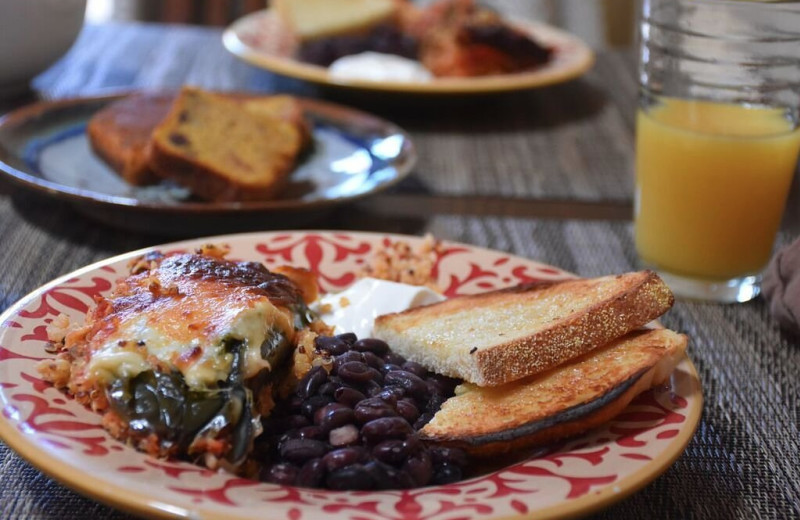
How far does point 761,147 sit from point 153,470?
1386 mm

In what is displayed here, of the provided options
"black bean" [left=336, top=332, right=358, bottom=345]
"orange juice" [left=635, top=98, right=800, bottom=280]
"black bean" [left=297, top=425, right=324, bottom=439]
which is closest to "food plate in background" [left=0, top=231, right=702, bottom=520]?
"black bean" [left=297, top=425, right=324, bottom=439]

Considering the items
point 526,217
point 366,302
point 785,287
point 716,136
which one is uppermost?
point 716,136

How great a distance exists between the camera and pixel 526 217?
2.38 m

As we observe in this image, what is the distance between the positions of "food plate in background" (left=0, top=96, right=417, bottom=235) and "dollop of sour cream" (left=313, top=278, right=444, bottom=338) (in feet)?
1.40

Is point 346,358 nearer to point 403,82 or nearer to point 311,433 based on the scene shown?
point 311,433

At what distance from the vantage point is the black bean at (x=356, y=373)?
52.0 inches

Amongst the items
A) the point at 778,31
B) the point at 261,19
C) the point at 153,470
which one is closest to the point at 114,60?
the point at 261,19

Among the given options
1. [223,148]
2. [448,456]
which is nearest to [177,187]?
[223,148]

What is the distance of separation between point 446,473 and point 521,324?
35cm

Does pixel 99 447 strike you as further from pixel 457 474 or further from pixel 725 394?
pixel 725 394

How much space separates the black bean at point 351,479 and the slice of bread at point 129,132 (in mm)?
1378

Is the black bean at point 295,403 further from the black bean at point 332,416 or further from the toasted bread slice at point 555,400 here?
the toasted bread slice at point 555,400

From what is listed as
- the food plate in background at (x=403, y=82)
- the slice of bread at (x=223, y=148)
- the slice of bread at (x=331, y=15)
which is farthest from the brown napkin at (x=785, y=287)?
Answer: the slice of bread at (x=331, y=15)

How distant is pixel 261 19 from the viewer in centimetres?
365
